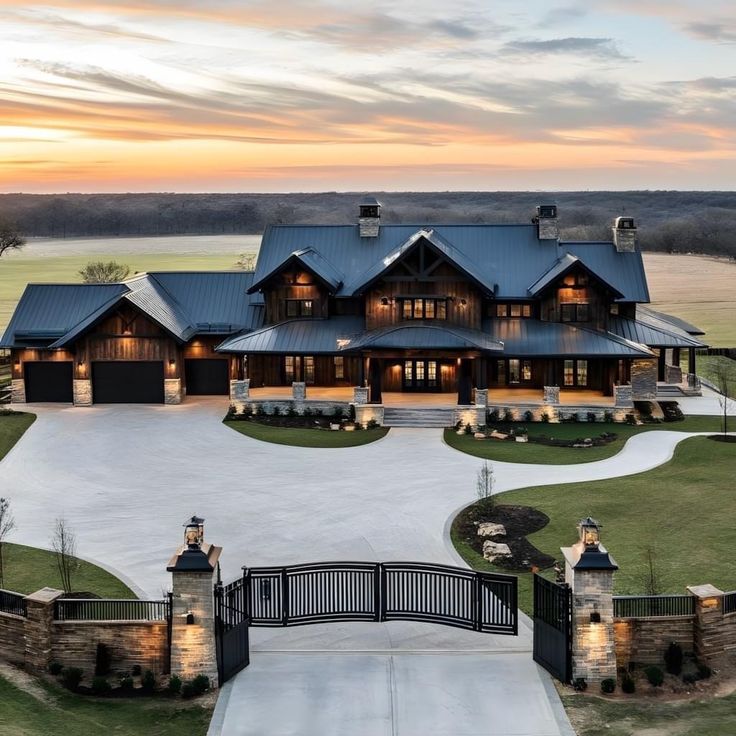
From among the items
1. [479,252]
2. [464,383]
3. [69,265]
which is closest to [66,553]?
[464,383]

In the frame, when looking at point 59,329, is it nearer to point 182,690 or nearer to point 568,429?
point 568,429

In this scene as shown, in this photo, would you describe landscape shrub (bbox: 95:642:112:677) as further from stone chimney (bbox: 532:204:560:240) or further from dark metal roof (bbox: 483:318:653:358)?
stone chimney (bbox: 532:204:560:240)

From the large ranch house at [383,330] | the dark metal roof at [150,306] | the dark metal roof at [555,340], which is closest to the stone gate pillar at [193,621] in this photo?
the large ranch house at [383,330]

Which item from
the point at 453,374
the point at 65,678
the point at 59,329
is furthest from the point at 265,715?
the point at 59,329

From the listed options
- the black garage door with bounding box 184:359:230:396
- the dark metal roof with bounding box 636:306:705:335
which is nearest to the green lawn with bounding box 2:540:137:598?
the black garage door with bounding box 184:359:230:396

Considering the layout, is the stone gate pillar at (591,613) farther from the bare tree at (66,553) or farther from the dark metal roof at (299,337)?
the dark metal roof at (299,337)
